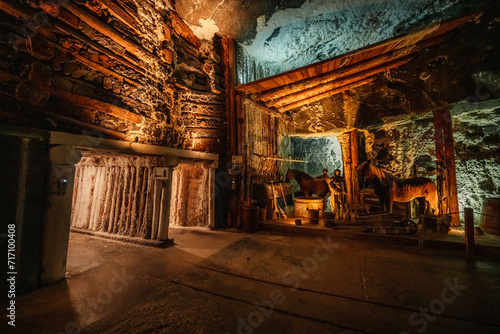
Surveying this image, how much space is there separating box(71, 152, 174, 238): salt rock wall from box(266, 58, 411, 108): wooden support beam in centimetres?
602

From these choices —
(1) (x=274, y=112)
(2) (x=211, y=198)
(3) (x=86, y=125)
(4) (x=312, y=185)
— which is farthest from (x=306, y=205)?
(3) (x=86, y=125)

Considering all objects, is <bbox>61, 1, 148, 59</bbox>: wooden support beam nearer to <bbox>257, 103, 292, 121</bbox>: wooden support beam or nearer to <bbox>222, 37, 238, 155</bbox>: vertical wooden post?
<bbox>222, 37, 238, 155</bbox>: vertical wooden post

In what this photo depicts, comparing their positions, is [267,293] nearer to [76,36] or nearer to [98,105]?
[98,105]

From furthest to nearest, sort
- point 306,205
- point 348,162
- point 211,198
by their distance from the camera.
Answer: point 348,162, point 306,205, point 211,198

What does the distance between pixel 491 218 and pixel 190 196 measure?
10.0 meters

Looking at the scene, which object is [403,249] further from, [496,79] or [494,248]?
[496,79]

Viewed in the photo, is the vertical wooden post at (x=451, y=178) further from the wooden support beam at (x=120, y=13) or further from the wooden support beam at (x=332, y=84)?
the wooden support beam at (x=120, y=13)

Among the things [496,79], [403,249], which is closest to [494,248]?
[403,249]

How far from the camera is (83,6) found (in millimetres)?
4547

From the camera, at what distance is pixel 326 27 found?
8.36 meters

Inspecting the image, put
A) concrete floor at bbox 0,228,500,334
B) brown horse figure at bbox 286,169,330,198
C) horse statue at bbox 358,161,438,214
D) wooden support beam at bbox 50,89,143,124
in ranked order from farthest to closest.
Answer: brown horse figure at bbox 286,169,330,198
horse statue at bbox 358,161,438,214
wooden support beam at bbox 50,89,143,124
concrete floor at bbox 0,228,500,334

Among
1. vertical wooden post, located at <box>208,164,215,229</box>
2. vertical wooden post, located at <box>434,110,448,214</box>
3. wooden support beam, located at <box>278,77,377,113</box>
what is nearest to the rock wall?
wooden support beam, located at <box>278,77,377,113</box>

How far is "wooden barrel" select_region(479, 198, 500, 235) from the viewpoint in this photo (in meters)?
5.95

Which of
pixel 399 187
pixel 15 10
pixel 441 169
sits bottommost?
pixel 399 187
